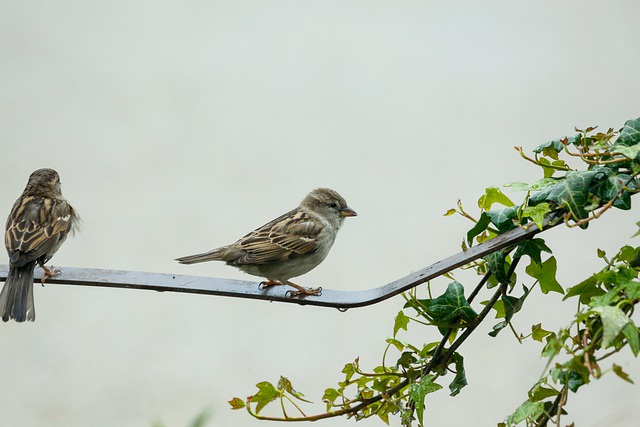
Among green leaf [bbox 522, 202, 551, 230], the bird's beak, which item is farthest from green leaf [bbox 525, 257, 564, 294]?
the bird's beak

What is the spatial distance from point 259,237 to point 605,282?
6.80 feet

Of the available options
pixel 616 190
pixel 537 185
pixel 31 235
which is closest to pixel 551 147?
pixel 537 185

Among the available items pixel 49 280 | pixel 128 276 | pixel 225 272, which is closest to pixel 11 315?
pixel 49 280

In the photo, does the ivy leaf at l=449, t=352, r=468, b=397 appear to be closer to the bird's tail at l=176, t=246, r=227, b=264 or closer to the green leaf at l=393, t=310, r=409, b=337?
the green leaf at l=393, t=310, r=409, b=337

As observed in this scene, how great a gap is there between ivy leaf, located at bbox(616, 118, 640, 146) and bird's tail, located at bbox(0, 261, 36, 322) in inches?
75.3

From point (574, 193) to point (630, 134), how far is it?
0.56ft

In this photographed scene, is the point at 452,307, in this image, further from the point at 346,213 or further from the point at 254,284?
→ the point at 346,213

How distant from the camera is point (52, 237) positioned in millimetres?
3279

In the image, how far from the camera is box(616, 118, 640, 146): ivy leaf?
4.63 feet

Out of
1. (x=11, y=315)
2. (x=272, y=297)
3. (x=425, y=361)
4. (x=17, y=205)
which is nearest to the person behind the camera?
(x=425, y=361)

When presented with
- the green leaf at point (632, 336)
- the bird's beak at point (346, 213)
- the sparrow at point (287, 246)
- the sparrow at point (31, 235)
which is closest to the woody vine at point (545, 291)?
the green leaf at point (632, 336)

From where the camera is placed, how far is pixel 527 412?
53.3 inches

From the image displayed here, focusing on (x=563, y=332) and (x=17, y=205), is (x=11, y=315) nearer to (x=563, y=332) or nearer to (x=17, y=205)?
(x=17, y=205)

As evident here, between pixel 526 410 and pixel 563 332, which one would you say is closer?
pixel 563 332
